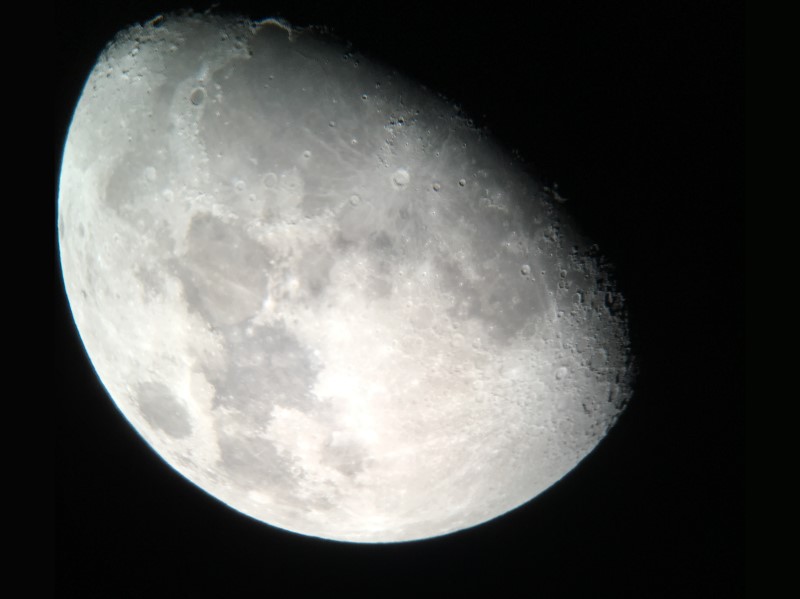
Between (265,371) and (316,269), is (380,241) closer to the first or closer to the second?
(316,269)

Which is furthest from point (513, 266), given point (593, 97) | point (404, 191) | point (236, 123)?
point (236, 123)

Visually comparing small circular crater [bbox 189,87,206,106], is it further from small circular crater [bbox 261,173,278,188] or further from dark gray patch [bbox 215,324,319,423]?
dark gray patch [bbox 215,324,319,423]

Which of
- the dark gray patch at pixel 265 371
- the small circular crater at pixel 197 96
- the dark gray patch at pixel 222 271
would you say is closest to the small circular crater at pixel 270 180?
the dark gray patch at pixel 222 271

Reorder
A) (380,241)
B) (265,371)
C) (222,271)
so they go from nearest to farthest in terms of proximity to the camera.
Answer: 1. (380,241)
2. (222,271)
3. (265,371)

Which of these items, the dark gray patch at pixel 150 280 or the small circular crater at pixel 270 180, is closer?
the small circular crater at pixel 270 180

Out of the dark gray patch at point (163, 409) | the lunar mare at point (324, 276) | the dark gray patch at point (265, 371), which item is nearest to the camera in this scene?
→ the lunar mare at point (324, 276)

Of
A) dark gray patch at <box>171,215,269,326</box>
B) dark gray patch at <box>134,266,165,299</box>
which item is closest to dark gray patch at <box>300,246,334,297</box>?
dark gray patch at <box>171,215,269,326</box>

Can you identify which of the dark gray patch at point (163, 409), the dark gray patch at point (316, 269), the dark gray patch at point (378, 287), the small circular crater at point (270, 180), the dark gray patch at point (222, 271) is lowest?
the dark gray patch at point (163, 409)

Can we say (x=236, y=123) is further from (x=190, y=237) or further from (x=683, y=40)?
(x=683, y=40)

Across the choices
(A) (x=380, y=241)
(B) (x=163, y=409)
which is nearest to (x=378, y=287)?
(A) (x=380, y=241)

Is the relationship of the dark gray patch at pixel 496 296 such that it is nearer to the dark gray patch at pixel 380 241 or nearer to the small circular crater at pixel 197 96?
the dark gray patch at pixel 380 241
